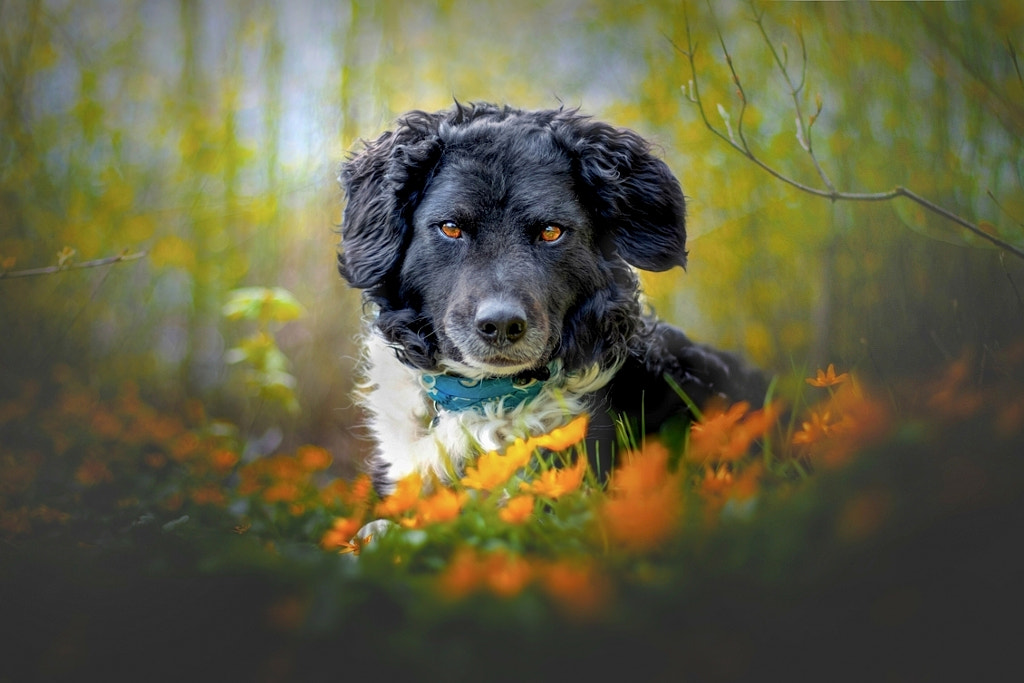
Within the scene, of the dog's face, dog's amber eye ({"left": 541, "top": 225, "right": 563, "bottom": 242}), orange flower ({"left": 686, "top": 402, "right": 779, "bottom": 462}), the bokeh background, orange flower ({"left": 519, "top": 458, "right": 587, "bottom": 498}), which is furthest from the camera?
dog's amber eye ({"left": 541, "top": 225, "right": 563, "bottom": 242})

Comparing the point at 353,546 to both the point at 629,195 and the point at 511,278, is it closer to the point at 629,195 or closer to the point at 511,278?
the point at 511,278

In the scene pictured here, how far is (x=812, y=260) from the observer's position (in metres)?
4.17

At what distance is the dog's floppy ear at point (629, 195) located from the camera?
9.25 feet

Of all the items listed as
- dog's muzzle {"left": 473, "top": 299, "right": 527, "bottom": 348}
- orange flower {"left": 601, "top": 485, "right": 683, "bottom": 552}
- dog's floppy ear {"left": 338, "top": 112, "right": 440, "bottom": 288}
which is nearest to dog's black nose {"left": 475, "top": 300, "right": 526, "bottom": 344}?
dog's muzzle {"left": 473, "top": 299, "right": 527, "bottom": 348}

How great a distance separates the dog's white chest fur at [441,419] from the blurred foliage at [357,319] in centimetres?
39

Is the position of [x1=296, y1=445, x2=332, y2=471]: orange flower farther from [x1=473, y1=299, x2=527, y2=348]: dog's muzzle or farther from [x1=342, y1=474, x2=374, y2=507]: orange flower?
[x1=473, y1=299, x2=527, y2=348]: dog's muzzle

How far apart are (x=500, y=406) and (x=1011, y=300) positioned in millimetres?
1591

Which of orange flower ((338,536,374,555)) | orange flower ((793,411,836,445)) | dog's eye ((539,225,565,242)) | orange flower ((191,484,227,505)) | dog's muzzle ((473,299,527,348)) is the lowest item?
orange flower ((191,484,227,505))

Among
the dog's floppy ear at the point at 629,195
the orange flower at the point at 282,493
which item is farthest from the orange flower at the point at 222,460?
the dog's floppy ear at the point at 629,195

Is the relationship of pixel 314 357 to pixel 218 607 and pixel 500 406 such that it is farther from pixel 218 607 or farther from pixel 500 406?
pixel 218 607

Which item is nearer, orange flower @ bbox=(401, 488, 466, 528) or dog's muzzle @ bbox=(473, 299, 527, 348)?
orange flower @ bbox=(401, 488, 466, 528)

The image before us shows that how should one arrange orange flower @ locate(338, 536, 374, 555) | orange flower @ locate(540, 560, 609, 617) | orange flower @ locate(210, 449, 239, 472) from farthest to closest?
1. orange flower @ locate(210, 449, 239, 472)
2. orange flower @ locate(338, 536, 374, 555)
3. orange flower @ locate(540, 560, 609, 617)

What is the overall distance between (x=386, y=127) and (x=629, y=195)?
1200 mm

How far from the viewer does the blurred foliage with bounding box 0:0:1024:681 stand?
3.60 ft
